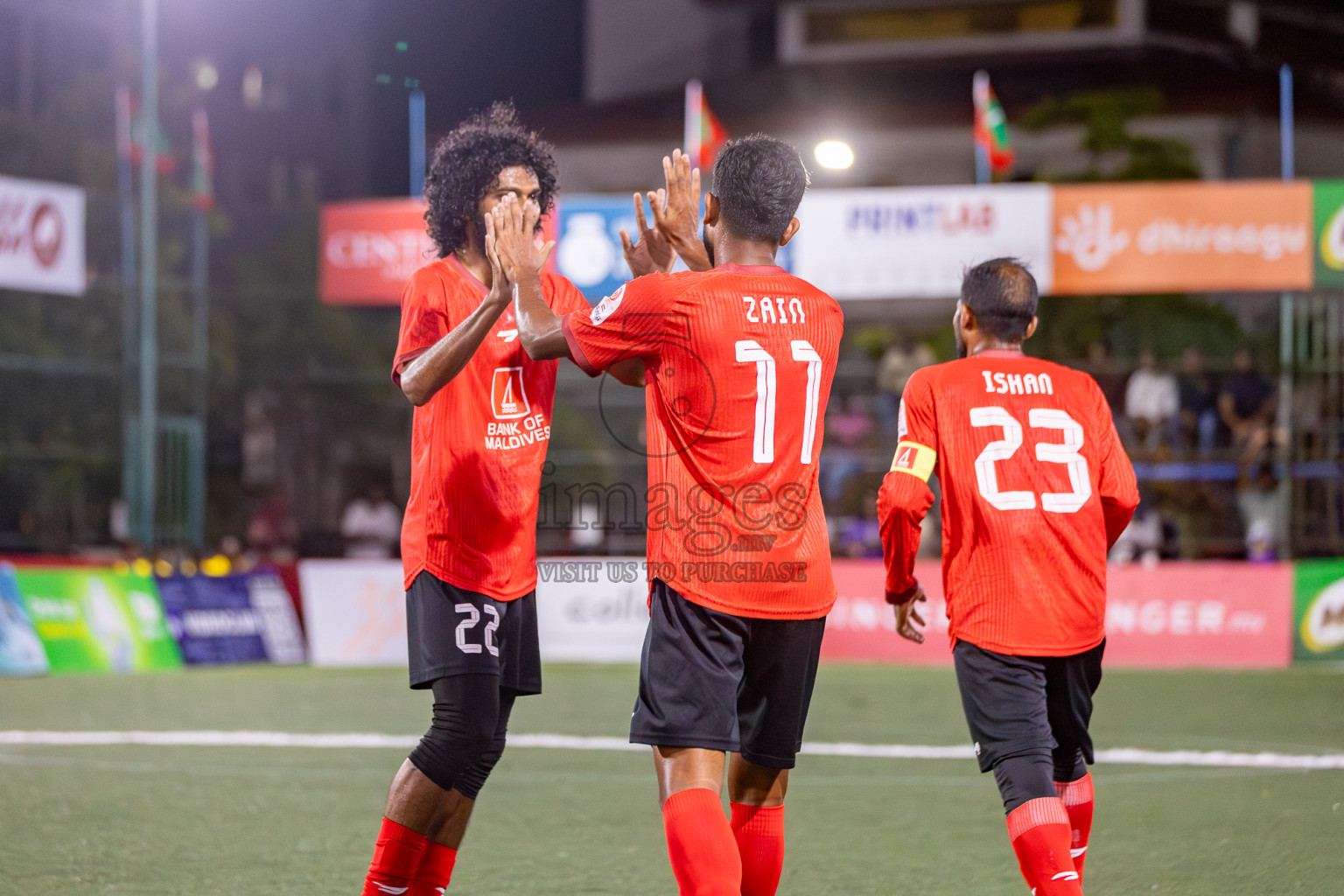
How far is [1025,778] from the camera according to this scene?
4.29 metres

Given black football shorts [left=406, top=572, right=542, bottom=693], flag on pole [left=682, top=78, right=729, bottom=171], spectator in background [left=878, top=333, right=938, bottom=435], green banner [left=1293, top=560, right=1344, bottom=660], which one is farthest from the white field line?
flag on pole [left=682, top=78, right=729, bottom=171]

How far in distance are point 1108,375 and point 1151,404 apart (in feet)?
2.07

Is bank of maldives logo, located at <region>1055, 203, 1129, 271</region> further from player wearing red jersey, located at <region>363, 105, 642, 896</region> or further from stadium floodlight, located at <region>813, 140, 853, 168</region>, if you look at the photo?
player wearing red jersey, located at <region>363, 105, 642, 896</region>

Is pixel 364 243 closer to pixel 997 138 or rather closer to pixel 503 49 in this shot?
pixel 503 49

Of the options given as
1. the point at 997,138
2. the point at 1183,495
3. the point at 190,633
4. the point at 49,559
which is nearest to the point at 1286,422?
the point at 1183,495

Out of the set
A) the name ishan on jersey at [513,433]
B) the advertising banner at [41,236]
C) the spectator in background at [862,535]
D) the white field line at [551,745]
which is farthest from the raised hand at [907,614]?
the advertising banner at [41,236]

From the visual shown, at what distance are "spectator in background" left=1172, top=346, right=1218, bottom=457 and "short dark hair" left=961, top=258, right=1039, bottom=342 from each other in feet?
42.2

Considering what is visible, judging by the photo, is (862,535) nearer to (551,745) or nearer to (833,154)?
(551,745)

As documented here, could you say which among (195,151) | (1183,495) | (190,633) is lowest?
(190,633)

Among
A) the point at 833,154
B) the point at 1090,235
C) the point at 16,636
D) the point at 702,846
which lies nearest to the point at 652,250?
the point at 702,846

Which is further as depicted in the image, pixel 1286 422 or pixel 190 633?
pixel 1286 422

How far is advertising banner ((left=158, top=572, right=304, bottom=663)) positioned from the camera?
15.1 m

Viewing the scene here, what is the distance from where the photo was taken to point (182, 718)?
10734mm

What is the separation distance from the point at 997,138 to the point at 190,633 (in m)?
11.8
